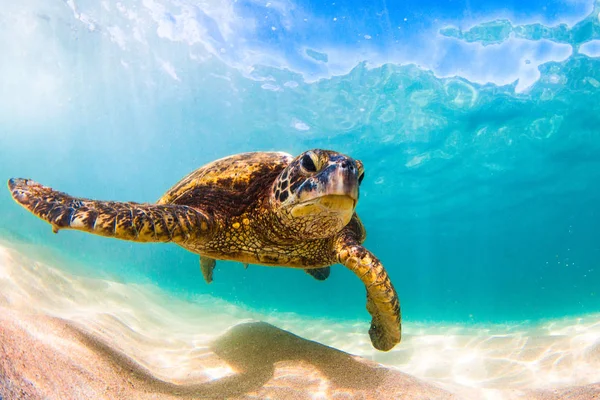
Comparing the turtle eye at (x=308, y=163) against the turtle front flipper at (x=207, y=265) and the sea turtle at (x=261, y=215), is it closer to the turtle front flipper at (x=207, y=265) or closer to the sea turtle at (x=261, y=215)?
the sea turtle at (x=261, y=215)

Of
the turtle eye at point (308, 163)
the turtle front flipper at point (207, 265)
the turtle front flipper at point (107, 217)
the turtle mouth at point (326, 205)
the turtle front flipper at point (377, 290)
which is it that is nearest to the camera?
the turtle front flipper at point (107, 217)

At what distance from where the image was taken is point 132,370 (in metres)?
2.65

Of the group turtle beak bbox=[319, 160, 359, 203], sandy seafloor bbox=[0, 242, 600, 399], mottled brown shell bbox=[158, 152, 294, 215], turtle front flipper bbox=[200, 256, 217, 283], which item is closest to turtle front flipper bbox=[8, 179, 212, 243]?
mottled brown shell bbox=[158, 152, 294, 215]

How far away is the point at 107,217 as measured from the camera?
2.65 meters

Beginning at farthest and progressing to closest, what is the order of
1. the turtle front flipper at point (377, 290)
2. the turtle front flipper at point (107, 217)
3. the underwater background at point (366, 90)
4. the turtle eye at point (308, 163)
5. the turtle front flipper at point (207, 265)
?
the underwater background at point (366, 90) < the turtle front flipper at point (207, 265) < the turtle front flipper at point (377, 290) < the turtle eye at point (308, 163) < the turtle front flipper at point (107, 217)

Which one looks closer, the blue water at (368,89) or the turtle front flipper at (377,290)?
the turtle front flipper at (377,290)

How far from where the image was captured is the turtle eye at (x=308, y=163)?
3004 mm

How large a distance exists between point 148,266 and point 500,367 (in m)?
89.5

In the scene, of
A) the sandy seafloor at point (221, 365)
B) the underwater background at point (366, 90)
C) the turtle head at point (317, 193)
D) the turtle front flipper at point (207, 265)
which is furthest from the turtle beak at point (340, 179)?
Answer: the underwater background at point (366, 90)

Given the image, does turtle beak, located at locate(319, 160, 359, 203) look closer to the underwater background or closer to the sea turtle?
the sea turtle

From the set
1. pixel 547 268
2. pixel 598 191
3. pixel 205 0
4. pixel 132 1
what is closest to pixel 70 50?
pixel 132 1

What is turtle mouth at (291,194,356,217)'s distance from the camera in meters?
2.83

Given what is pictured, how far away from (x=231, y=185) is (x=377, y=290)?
6.93ft

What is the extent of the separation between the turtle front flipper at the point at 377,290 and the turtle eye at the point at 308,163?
1.13 m
